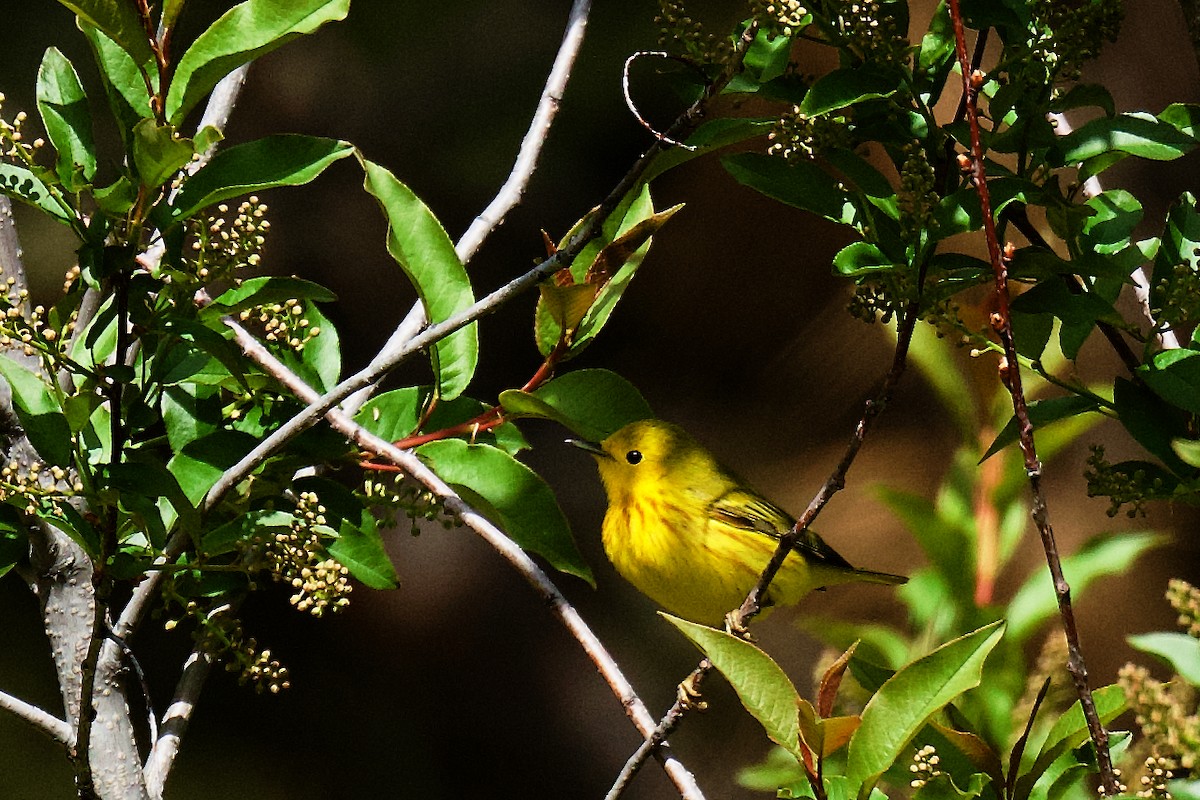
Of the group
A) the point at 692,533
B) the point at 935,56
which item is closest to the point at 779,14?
the point at 935,56

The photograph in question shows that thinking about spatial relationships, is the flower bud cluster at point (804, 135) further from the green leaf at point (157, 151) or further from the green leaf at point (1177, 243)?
the green leaf at point (157, 151)

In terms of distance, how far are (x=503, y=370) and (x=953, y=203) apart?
7.13 feet

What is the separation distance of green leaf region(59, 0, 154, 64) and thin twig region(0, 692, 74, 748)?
78 centimetres

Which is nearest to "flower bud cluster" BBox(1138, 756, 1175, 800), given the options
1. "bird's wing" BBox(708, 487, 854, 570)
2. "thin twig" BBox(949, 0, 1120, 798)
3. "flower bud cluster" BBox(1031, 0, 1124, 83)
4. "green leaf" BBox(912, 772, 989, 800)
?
"thin twig" BBox(949, 0, 1120, 798)

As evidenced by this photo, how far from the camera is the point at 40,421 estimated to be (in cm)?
125

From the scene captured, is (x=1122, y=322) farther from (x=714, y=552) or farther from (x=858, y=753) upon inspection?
(x=714, y=552)

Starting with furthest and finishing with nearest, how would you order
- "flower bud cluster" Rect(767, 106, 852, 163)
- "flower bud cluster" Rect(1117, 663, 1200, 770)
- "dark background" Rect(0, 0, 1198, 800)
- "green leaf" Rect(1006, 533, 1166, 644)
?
"dark background" Rect(0, 0, 1198, 800) → "green leaf" Rect(1006, 533, 1166, 644) → "flower bud cluster" Rect(767, 106, 852, 163) → "flower bud cluster" Rect(1117, 663, 1200, 770)

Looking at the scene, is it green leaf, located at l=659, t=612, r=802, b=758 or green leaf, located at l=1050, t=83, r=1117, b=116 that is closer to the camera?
green leaf, located at l=659, t=612, r=802, b=758

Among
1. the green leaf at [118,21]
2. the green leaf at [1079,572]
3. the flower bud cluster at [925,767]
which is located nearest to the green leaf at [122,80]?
the green leaf at [118,21]

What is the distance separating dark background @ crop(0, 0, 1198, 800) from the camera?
3.21 m

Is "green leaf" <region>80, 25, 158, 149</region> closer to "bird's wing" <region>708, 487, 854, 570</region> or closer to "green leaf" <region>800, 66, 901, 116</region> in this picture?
"green leaf" <region>800, 66, 901, 116</region>

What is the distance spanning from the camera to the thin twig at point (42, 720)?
4.80ft

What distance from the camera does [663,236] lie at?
3588 millimetres

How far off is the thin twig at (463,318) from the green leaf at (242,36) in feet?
0.95
